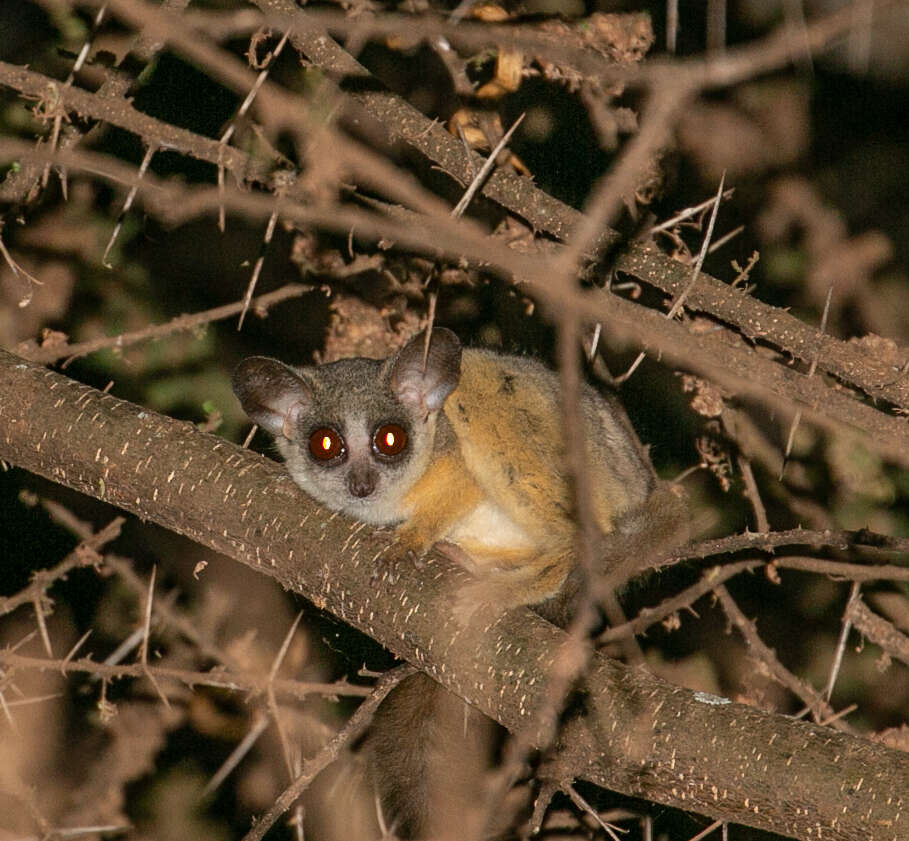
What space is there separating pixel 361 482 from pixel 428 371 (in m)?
0.44

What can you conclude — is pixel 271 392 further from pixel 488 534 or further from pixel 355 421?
pixel 488 534

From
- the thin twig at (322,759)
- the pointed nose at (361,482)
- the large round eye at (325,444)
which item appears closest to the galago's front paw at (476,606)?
the thin twig at (322,759)

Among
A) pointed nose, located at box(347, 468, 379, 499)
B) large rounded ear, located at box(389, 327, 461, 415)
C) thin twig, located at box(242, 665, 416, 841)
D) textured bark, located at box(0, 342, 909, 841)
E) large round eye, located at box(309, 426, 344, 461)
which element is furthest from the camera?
large round eye, located at box(309, 426, 344, 461)

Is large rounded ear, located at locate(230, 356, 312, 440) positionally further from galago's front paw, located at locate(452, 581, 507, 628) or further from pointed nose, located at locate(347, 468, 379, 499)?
galago's front paw, located at locate(452, 581, 507, 628)

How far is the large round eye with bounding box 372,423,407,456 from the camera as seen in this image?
403cm

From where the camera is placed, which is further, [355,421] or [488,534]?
[355,421]

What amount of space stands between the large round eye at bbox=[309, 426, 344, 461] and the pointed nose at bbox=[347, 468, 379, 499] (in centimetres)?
13

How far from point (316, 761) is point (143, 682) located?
2847mm

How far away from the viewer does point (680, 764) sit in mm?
2553

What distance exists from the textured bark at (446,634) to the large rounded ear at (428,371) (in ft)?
2.01

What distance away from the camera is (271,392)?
14.1 ft

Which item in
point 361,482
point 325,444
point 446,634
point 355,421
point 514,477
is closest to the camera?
point 446,634

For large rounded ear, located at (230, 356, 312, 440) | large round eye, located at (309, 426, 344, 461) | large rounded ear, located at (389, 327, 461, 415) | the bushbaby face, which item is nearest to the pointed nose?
the bushbaby face

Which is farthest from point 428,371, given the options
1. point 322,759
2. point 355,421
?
point 322,759
